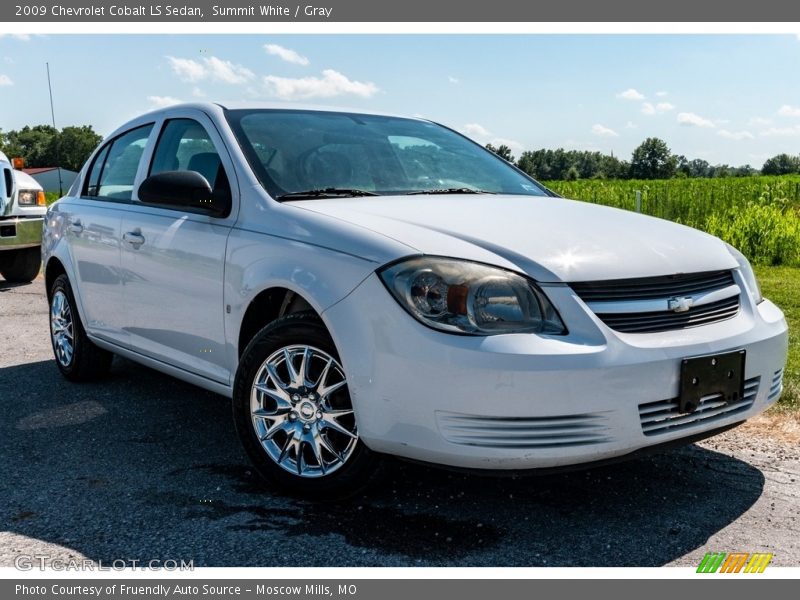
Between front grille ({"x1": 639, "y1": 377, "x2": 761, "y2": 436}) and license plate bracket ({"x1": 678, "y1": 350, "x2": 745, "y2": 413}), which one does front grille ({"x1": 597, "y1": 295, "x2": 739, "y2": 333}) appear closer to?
license plate bracket ({"x1": 678, "y1": 350, "x2": 745, "y2": 413})

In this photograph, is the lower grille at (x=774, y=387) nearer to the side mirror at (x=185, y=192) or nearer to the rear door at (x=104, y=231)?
the side mirror at (x=185, y=192)

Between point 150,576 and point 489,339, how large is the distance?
4.58ft

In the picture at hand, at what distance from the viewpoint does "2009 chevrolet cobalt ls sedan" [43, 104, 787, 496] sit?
2969 mm

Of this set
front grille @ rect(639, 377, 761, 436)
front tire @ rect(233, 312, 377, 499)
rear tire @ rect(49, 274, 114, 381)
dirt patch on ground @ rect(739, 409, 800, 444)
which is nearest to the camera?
front grille @ rect(639, 377, 761, 436)

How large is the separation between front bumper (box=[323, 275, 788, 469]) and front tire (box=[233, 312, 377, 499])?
0.62 feet

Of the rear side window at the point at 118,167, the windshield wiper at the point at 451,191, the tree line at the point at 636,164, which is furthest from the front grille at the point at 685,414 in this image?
the tree line at the point at 636,164

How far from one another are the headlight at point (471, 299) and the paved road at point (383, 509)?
0.72 meters

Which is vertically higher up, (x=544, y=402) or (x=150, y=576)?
(x=544, y=402)

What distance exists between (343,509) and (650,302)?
4.72 ft

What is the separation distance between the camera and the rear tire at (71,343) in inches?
221

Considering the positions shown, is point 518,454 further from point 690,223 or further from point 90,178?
point 690,223

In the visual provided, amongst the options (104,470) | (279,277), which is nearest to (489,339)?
(279,277)

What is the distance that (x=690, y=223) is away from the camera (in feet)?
48.2

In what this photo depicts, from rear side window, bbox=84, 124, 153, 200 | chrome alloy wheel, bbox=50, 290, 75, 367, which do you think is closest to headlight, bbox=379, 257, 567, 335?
rear side window, bbox=84, 124, 153, 200
